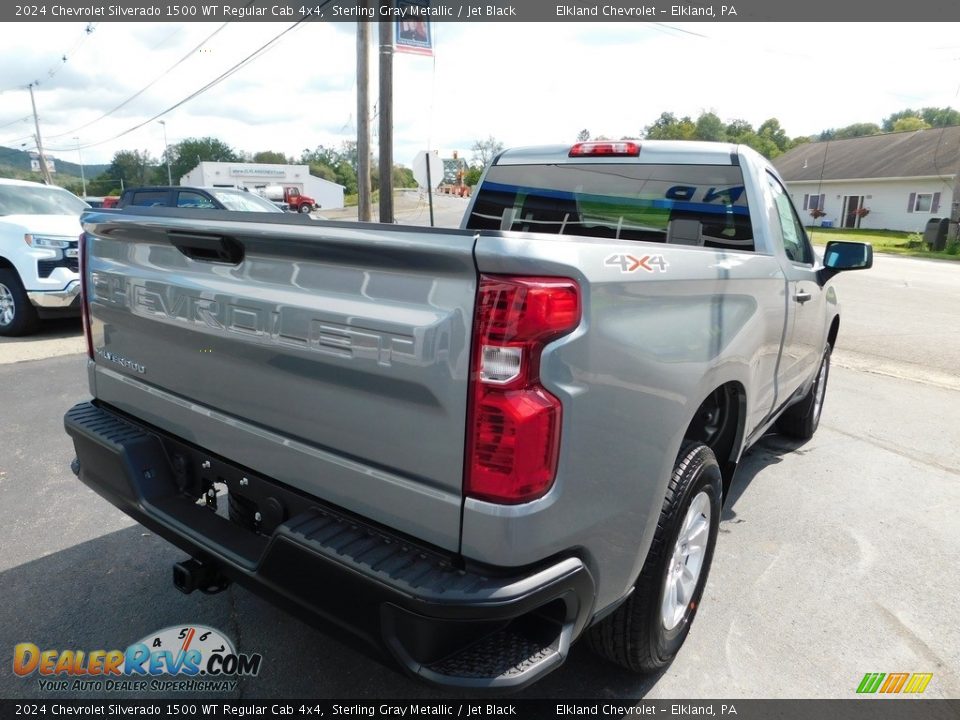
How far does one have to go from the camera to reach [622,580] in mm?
1966

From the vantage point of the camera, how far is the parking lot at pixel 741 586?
2471mm

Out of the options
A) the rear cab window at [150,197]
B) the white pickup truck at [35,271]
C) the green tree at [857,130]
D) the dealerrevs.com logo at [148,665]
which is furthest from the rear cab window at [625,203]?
the green tree at [857,130]

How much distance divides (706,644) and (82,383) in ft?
18.9

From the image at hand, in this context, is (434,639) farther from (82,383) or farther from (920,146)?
(920,146)

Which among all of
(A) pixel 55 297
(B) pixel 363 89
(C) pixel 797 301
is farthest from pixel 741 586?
(B) pixel 363 89

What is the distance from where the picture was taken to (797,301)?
351 cm

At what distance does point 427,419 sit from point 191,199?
36.3 feet

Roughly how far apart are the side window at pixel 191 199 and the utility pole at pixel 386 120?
9.60 feet

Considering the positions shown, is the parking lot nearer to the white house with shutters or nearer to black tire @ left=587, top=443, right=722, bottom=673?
black tire @ left=587, top=443, right=722, bottom=673

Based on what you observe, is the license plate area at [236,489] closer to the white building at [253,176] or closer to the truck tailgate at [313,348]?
the truck tailgate at [313,348]

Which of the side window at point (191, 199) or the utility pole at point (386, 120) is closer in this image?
the side window at point (191, 199)

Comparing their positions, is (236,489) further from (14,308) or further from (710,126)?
(710,126)

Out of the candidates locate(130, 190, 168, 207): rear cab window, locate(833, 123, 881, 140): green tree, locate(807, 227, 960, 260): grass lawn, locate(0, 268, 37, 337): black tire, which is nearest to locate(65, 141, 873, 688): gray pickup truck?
locate(0, 268, 37, 337): black tire

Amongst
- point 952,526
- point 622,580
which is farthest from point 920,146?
point 622,580
